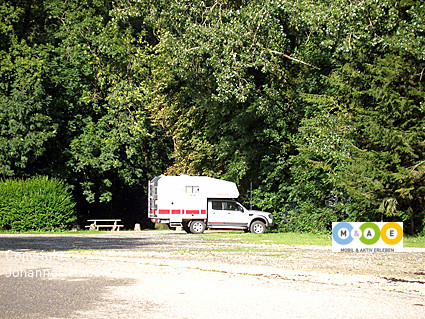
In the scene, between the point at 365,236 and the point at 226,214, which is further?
the point at 226,214

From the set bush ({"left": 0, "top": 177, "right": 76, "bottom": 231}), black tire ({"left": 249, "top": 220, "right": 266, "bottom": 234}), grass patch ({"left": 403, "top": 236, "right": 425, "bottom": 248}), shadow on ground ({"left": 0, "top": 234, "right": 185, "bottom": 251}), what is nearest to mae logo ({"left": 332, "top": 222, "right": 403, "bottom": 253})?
grass patch ({"left": 403, "top": 236, "right": 425, "bottom": 248})

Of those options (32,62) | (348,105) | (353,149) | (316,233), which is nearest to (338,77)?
(348,105)

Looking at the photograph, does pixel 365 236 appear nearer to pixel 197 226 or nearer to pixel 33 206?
pixel 197 226

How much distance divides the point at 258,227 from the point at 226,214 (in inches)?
69.4

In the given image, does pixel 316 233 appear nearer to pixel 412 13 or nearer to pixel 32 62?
pixel 412 13

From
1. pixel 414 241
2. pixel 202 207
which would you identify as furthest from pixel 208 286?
pixel 202 207

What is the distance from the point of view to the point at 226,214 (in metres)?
34.1

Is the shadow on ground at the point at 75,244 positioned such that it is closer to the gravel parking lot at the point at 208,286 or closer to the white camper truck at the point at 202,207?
the gravel parking lot at the point at 208,286

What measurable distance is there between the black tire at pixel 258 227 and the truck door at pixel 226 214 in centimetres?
41

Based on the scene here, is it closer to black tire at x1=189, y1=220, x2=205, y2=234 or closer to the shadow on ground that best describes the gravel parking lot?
the shadow on ground

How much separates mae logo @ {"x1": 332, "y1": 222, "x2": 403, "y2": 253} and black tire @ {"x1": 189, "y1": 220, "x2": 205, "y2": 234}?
57.2ft

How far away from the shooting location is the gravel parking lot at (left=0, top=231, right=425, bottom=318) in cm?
836

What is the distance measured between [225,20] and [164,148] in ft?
55.1

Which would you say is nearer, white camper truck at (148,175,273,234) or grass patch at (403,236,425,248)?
grass patch at (403,236,425,248)
